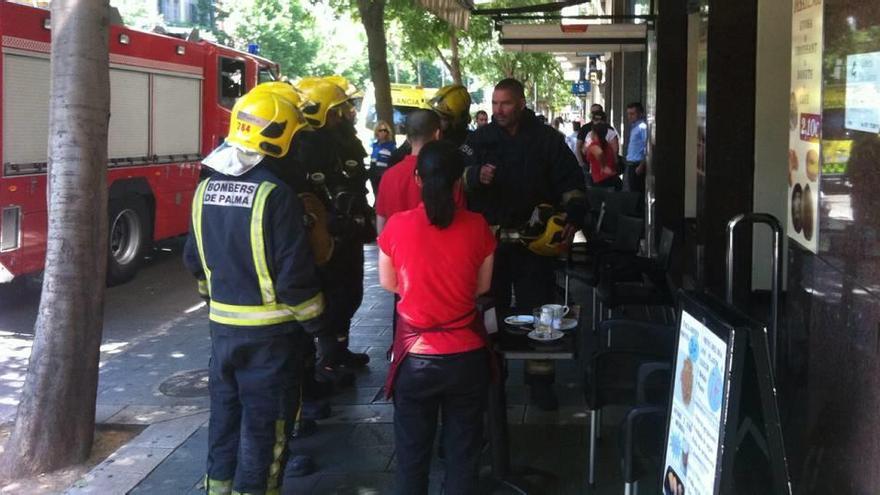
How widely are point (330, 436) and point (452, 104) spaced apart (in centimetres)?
233

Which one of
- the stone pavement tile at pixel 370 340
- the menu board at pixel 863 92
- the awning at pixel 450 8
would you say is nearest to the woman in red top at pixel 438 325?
the menu board at pixel 863 92

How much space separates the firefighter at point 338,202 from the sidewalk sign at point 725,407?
2834mm

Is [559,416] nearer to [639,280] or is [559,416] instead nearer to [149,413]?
[639,280]

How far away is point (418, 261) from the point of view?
3.95 meters

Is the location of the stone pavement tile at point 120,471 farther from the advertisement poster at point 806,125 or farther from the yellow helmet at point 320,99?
the advertisement poster at point 806,125

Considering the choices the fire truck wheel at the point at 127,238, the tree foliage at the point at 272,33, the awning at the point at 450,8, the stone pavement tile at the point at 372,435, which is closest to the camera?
the stone pavement tile at the point at 372,435

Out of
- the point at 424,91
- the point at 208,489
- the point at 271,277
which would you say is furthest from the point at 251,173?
the point at 424,91

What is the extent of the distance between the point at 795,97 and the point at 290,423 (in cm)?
277

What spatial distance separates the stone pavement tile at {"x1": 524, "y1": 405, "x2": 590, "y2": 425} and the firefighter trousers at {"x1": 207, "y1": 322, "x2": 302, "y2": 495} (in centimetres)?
201

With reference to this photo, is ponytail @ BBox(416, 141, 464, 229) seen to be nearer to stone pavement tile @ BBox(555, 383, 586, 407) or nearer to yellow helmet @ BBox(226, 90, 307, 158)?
yellow helmet @ BBox(226, 90, 307, 158)

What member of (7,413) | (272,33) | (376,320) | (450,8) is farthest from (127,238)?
(272,33)

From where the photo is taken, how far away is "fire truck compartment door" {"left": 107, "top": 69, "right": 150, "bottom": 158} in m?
11.6

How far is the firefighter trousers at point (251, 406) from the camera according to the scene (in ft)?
14.2

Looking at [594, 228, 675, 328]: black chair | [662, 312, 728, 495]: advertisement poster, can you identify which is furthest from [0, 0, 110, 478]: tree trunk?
[594, 228, 675, 328]: black chair
